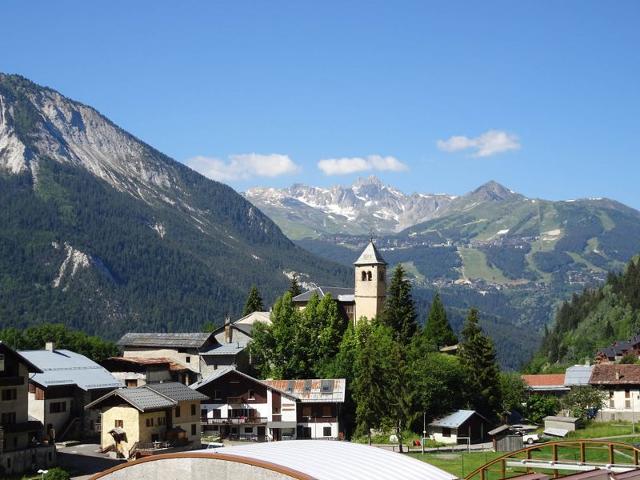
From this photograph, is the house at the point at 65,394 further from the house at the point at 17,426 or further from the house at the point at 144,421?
the house at the point at 17,426

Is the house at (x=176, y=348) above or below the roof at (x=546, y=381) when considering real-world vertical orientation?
above

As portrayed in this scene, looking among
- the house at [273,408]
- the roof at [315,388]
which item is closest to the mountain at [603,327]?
the roof at [315,388]

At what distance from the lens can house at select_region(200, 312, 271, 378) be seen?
4154 inches

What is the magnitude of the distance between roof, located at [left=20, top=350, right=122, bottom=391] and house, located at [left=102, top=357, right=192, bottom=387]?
3.52m

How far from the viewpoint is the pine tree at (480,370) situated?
310 feet

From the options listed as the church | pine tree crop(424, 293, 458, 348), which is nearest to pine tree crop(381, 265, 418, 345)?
the church

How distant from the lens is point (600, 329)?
7165 inches

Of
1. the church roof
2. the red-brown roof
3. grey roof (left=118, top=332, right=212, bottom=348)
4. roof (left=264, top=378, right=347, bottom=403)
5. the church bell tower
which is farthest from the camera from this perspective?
the red-brown roof

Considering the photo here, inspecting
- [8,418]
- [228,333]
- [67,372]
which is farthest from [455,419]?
[8,418]

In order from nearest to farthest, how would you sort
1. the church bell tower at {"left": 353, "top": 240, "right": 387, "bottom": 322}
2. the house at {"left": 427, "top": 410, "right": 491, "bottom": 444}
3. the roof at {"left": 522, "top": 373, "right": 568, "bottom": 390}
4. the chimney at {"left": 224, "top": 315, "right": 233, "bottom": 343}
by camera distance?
the house at {"left": 427, "top": 410, "right": 491, "bottom": 444} < the chimney at {"left": 224, "top": 315, "right": 233, "bottom": 343} < the church bell tower at {"left": 353, "top": 240, "right": 387, "bottom": 322} < the roof at {"left": 522, "top": 373, "right": 568, "bottom": 390}

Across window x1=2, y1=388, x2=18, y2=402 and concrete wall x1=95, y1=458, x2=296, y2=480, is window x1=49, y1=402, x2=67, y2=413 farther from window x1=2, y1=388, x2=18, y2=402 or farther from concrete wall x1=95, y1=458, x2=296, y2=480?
concrete wall x1=95, y1=458, x2=296, y2=480

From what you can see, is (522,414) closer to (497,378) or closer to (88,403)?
(497,378)

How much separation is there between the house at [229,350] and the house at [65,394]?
54.5 ft

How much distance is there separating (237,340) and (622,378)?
4421 centimetres
